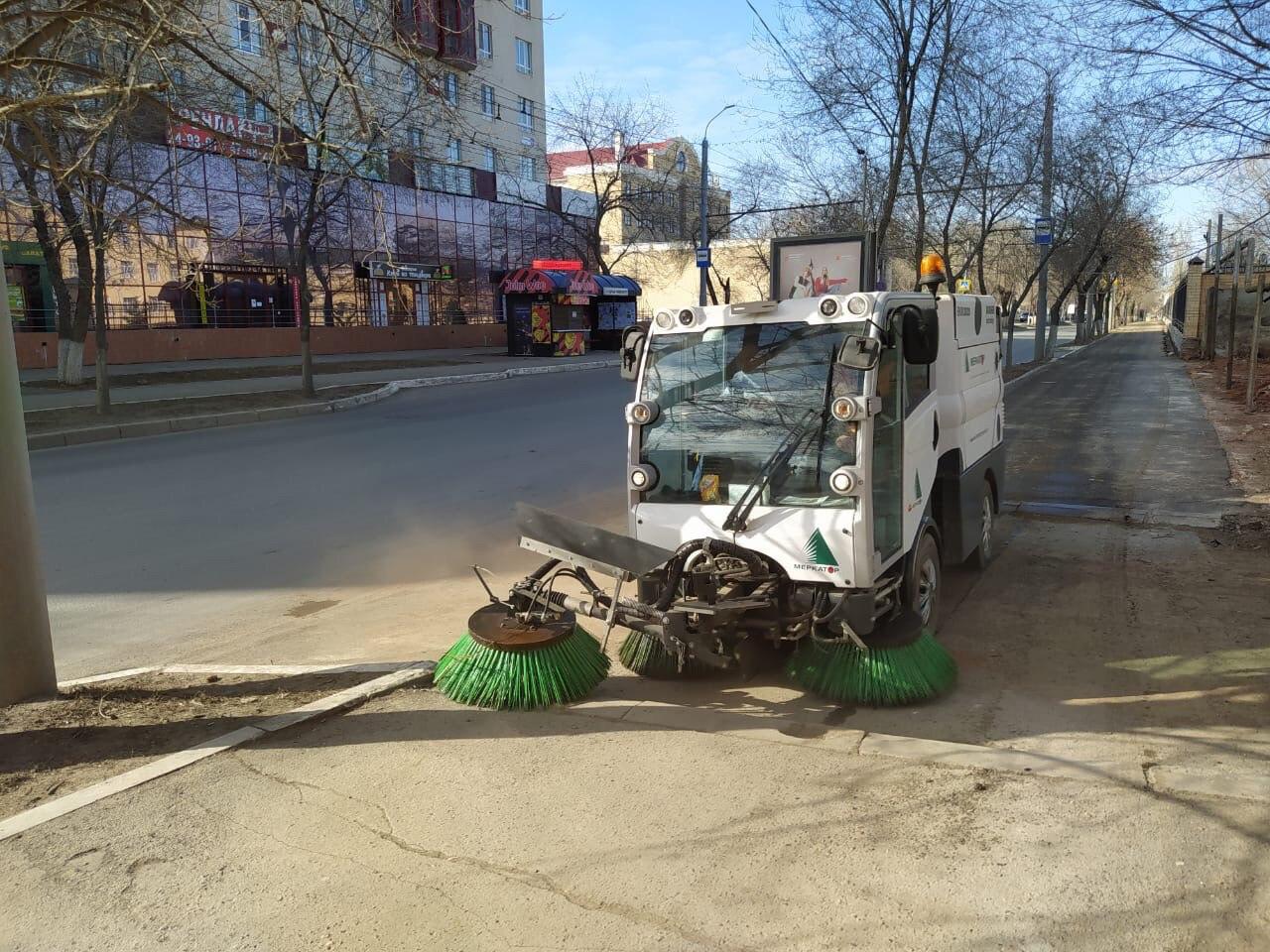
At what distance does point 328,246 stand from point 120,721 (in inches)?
1262

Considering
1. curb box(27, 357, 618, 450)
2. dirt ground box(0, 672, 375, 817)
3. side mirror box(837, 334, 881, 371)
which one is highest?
side mirror box(837, 334, 881, 371)

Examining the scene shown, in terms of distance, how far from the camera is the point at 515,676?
4.71m

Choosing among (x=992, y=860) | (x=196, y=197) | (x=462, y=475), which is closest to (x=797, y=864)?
(x=992, y=860)

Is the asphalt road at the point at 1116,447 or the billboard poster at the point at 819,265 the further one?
the asphalt road at the point at 1116,447

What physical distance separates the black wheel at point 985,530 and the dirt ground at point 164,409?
44.3 ft

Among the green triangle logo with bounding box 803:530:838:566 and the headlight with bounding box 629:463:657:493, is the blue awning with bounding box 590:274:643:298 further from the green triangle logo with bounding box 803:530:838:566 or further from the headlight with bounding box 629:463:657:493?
the green triangle logo with bounding box 803:530:838:566

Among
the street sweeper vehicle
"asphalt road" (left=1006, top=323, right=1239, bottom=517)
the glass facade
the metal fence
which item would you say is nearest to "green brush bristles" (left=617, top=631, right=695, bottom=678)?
the street sweeper vehicle

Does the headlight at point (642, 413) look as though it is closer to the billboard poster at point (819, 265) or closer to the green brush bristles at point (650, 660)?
the green brush bristles at point (650, 660)

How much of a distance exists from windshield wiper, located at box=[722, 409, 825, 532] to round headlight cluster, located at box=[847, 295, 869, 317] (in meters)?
0.56

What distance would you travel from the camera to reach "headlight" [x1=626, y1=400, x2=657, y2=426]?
5.30 m

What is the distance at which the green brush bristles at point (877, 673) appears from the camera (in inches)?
192

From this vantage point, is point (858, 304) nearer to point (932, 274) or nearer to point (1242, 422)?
point (932, 274)

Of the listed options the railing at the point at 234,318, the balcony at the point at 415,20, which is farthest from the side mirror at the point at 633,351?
the railing at the point at 234,318

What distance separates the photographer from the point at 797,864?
11.0 feet
